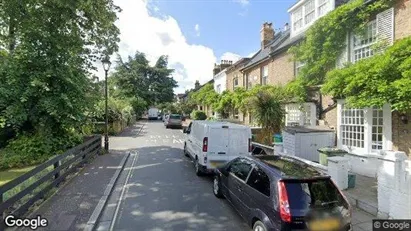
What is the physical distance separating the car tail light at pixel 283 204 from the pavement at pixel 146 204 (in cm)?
159

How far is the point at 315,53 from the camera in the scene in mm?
13539

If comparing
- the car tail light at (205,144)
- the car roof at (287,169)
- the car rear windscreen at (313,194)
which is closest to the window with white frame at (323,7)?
the car tail light at (205,144)

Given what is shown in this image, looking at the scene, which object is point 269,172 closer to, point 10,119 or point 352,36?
point 352,36

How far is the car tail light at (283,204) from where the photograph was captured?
14.8 feet

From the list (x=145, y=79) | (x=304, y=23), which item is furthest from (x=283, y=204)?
(x=145, y=79)

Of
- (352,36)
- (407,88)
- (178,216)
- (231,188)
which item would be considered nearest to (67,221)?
(178,216)

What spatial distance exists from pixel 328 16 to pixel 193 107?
40458mm

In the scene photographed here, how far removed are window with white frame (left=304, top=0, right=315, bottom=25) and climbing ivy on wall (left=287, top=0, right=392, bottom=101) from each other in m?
2.28

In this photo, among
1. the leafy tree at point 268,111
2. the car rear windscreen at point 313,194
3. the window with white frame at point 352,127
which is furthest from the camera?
the leafy tree at point 268,111

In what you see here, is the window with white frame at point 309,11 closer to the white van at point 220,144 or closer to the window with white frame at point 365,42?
A: the window with white frame at point 365,42

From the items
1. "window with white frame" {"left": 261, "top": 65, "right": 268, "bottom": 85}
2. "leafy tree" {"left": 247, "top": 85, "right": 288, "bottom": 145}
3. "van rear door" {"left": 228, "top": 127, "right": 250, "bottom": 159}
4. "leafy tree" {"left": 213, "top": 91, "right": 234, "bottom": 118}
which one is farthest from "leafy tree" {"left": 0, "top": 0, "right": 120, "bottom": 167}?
"leafy tree" {"left": 213, "top": 91, "right": 234, "bottom": 118}

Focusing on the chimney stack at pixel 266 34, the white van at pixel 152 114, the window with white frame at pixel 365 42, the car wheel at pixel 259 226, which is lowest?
the car wheel at pixel 259 226

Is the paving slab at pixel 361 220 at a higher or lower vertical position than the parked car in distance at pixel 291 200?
lower

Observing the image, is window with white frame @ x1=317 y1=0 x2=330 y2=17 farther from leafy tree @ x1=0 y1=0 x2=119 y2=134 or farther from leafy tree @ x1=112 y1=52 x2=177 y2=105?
leafy tree @ x1=112 y1=52 x2=177 y2=105
